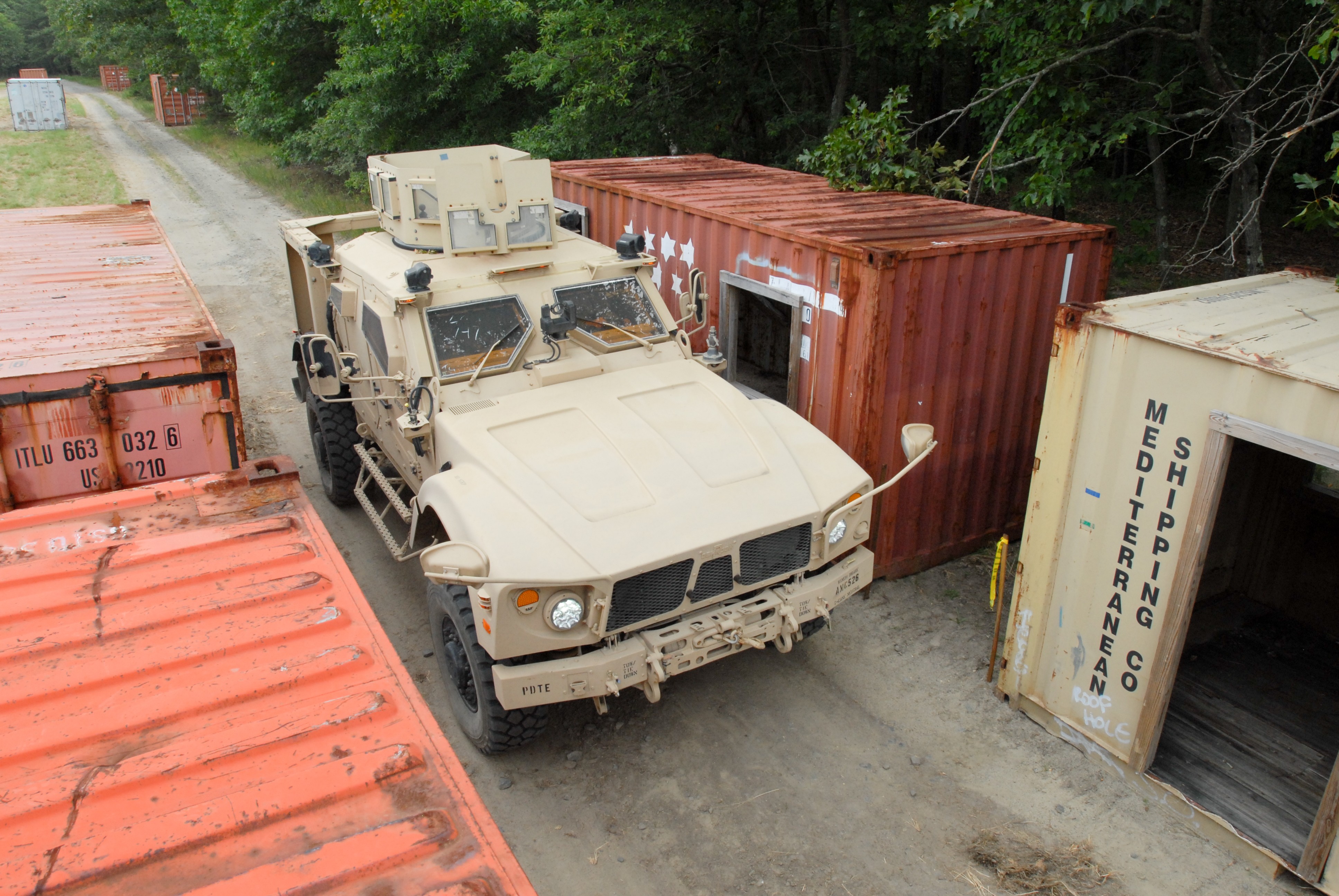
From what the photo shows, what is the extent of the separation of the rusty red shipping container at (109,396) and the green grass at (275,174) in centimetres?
1103

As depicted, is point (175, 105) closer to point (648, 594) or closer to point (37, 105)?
point (37, 105)

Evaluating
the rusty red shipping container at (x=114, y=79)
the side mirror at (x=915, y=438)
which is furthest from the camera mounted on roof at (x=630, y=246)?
the rusty red shipping container at (x=114, y=79)

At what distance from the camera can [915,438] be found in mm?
4984

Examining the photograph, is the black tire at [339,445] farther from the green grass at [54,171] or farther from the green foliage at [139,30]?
the green foliage at [139,30]

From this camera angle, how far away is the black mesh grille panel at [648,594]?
455cm

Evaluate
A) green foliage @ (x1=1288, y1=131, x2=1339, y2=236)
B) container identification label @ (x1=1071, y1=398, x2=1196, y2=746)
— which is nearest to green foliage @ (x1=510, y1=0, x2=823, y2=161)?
green foliage @ (x1=1288, y1=131, x2=1339, y2=236)

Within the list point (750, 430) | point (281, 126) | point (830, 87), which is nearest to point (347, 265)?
point (750, 430)

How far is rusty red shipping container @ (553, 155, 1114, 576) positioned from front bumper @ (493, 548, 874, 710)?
1545 millimetres

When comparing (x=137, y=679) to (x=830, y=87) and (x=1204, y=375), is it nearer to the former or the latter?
(x=1204, y=375)

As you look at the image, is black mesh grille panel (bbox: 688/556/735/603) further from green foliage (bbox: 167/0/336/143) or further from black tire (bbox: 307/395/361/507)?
green foliage (bbox: 167/0/336/143)

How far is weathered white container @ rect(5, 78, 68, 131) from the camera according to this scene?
3334 centimetres

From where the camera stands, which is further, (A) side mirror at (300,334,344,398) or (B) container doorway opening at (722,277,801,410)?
(B) container doorway opening at (722,277,801,410)

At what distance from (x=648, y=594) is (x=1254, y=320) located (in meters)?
3.25

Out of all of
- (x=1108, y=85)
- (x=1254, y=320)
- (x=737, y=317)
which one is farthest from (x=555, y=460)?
(x=1108, y=85)
